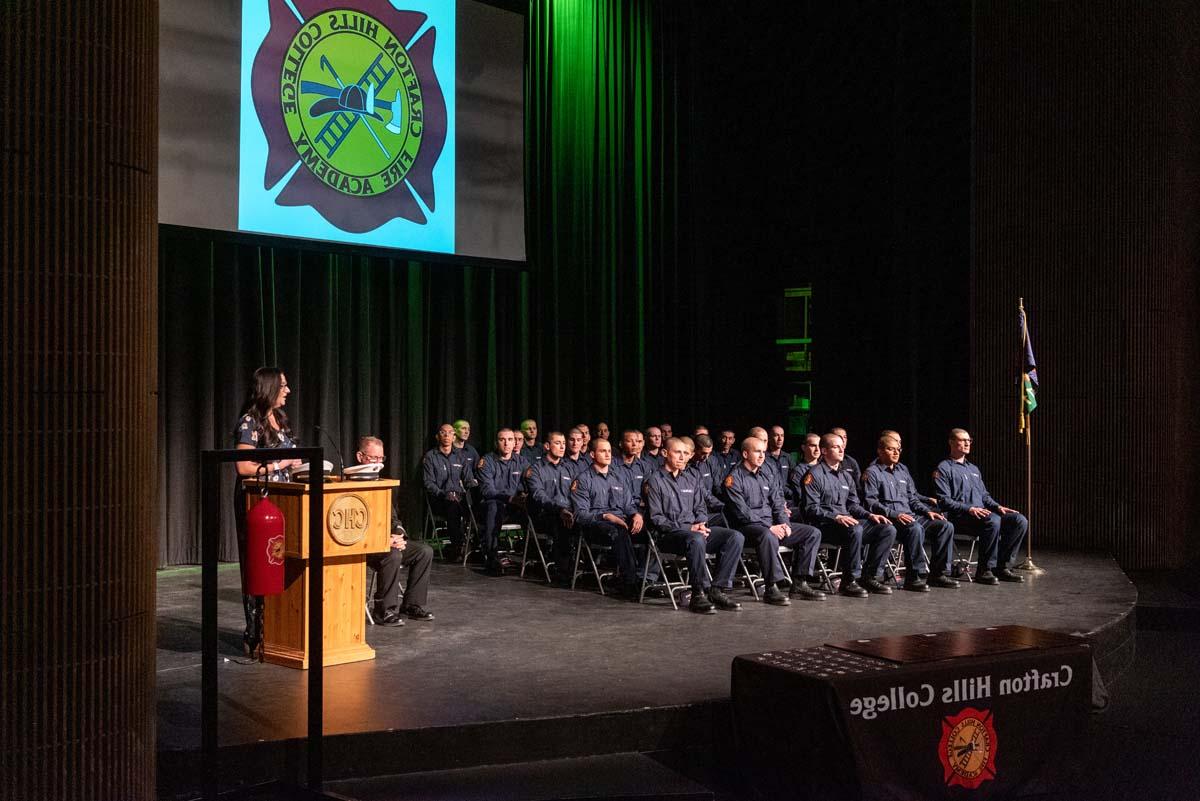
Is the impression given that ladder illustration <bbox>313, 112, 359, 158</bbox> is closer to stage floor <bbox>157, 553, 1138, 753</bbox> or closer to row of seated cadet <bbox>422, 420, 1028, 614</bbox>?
row of seated cadet <bbox>422, 420, 1028, 614</bbox>

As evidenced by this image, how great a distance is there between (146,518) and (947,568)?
603 cm

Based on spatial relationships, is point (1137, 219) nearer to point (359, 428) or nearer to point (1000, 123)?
point (1000, 123)

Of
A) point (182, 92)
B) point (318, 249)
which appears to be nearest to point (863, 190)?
point (318, 249)

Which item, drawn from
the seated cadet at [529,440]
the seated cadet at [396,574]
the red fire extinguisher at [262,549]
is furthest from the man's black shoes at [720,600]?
the red fire extinguisher at [262,549]

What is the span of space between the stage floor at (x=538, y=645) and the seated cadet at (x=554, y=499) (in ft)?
1.05

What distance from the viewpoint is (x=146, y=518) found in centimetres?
329

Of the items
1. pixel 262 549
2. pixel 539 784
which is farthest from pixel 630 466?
pixel 262 549

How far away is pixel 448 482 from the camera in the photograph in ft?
30.9

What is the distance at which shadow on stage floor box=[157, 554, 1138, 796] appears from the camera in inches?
164

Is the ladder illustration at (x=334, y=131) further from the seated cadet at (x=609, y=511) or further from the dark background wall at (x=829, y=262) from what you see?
the seated cadet at (x=609, y=511)

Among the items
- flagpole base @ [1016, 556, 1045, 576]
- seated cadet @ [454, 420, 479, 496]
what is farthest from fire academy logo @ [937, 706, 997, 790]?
seated cadet @ [454, 420, 479, 496]

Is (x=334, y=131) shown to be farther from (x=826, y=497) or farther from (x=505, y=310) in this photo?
(x=826, y=497)

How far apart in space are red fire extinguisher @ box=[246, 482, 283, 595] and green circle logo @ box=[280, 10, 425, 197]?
4.81 meters

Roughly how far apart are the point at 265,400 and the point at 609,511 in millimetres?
3040
